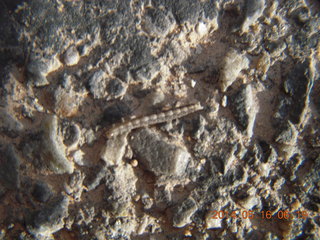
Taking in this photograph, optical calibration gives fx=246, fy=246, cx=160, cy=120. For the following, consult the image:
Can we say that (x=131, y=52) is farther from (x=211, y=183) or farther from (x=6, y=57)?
(x=211, y=183)

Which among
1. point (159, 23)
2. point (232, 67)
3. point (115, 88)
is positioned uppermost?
point (159, 23)

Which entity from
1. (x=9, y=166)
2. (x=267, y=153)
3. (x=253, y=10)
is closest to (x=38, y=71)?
(x=9, y=166)

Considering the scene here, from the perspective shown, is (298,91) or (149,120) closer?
(149,120)

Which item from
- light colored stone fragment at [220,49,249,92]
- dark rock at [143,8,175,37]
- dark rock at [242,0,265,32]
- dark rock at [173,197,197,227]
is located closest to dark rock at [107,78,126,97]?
dark rock at [143,8,175,37]

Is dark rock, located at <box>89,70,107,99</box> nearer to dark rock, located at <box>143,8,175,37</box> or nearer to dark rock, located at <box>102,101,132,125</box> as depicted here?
dark rock, located at <box>102,101,132,125</box>

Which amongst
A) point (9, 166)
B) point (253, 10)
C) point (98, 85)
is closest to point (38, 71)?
point (98, 85)
